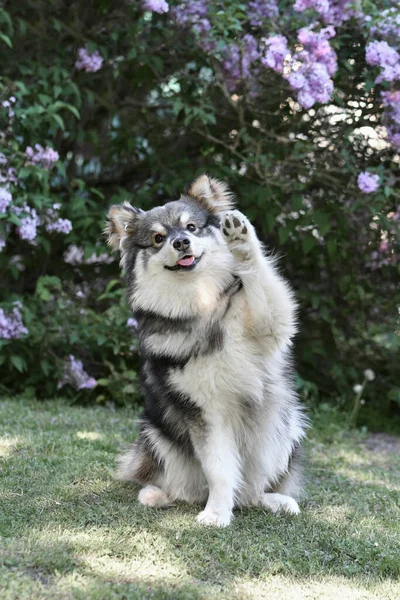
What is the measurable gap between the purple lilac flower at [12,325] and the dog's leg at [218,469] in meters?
2.66

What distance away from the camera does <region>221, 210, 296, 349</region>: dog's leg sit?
3352 mm

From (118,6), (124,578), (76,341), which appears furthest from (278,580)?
(118,6)

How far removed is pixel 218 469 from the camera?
3.38m

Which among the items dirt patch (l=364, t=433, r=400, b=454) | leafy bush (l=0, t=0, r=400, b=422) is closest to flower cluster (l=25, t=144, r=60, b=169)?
leafy bush (l=0, t=0, r=400, b=422)

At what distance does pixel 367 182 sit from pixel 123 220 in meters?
2.29

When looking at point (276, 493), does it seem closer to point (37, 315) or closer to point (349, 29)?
point (37, 315)

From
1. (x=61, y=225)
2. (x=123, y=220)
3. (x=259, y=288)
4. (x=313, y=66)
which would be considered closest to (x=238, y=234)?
(x=259, y=288)

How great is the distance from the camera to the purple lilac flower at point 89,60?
5871mm

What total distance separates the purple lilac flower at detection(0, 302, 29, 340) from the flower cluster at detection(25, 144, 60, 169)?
42.7 inches

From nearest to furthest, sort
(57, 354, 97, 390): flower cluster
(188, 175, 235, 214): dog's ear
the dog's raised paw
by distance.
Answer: the dog's raised paw, (188, 175, 235, 214): dog's ear, (57, 354, 97, 390): flower cluster

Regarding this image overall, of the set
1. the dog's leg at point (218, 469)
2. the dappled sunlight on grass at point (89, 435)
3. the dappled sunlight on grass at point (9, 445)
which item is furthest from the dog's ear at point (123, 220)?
the dappled sunlight on grass at point (89, 435)

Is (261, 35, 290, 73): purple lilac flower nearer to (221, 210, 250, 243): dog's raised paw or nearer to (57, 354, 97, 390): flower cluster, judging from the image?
(221, 210, 250, 243): dog's raised paw

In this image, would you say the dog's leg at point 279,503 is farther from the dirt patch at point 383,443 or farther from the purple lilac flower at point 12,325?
the purple lilac flower at point 12,325

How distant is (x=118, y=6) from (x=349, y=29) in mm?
1800
